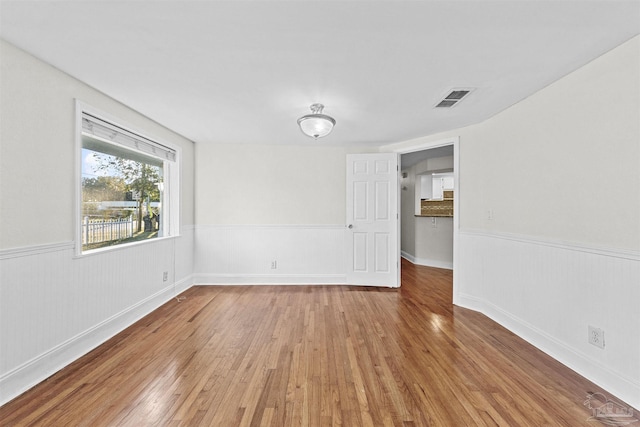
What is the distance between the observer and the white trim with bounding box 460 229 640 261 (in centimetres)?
177

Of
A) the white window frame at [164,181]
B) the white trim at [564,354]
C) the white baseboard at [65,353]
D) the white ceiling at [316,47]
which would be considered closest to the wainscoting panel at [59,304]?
the white baseboard at [65,353]

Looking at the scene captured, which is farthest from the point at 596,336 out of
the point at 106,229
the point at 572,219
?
the point at 106,229

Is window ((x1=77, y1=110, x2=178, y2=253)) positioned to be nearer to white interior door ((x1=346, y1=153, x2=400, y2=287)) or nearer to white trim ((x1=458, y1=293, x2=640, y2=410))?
white interior door ((x1=346, y1=153, x2=400, y2=287))

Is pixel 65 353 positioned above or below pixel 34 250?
below

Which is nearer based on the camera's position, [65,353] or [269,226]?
[65,353]

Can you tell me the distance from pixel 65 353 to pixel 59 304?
395mm

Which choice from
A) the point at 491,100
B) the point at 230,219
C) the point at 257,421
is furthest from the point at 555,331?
the point at 230,219

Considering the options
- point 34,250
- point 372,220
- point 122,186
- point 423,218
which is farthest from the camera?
→ point 423,218

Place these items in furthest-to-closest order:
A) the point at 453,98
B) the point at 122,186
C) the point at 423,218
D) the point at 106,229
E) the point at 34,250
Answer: the point at 423,218 → the point at 122,186 → the point at 106,229 → the point at 453,98 → the point at 34,250

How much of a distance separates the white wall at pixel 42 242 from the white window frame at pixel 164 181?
43 mm

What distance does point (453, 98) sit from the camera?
261 cm

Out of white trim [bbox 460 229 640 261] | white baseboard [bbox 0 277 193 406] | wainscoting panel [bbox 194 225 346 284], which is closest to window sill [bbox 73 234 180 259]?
white baseboard [bbox 0 277 193 406]

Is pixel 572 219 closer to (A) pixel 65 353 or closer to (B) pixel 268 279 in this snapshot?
(B) pixel 268 279

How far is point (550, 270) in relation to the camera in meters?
2.35
